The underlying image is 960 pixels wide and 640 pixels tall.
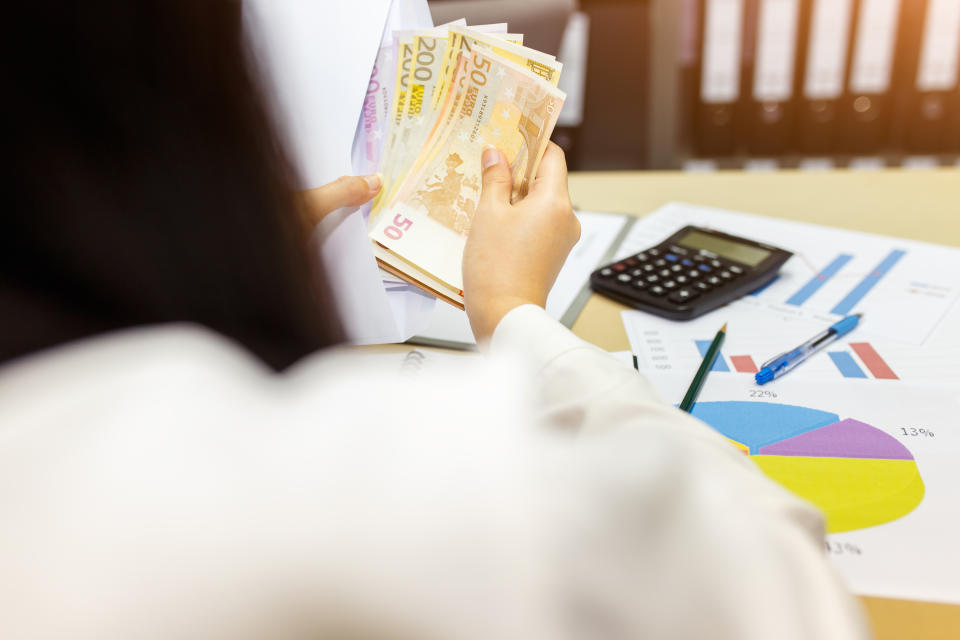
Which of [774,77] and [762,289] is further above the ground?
[774,77]

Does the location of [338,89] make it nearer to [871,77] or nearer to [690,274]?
[690,274]

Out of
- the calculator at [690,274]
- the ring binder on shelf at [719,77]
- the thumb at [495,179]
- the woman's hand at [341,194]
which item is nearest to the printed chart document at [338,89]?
the woman's hand at [341,194]

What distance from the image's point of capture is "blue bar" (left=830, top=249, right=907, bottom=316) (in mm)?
728

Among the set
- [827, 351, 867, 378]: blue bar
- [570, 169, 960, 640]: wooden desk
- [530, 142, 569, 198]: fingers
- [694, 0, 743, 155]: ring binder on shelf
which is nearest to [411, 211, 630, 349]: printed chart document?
[570, 169, 960, 640]: wooden desk

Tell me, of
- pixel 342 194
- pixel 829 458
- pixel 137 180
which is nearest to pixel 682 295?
pixel 829 458

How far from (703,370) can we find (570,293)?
0.22m

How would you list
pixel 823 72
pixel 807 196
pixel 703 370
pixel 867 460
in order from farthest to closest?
pixel 823 72 < pixel 807 196 < pixel 703 370 < pixel 867 460

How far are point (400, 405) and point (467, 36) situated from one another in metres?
0.51

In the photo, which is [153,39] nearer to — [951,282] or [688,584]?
[688,584]

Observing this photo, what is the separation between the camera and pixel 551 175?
63 centimetres

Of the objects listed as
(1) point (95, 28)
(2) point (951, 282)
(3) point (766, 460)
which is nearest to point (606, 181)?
(2) point (951, 282)

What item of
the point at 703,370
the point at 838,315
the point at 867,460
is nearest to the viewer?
the point at 867,460

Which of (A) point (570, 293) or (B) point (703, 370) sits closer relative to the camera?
(B) point (703, 370)

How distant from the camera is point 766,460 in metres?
0.50
